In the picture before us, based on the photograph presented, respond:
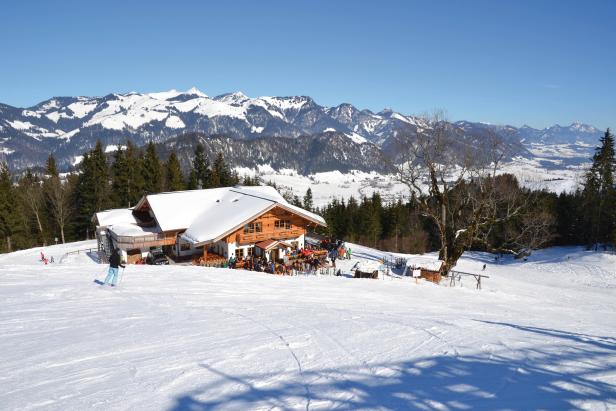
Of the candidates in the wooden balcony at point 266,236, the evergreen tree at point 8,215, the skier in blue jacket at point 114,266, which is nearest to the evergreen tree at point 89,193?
the evergreen tree at point 8,215

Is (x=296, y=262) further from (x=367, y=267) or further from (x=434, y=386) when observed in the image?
(x=434, y=386)

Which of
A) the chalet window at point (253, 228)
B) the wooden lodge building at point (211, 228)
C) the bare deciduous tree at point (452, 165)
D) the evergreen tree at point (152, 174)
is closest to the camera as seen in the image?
the bare deciduous tree at point (452, 165)

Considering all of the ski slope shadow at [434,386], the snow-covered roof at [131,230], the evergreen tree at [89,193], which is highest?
the evergreen tree at [89,193]

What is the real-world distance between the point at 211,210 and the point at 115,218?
9.48m

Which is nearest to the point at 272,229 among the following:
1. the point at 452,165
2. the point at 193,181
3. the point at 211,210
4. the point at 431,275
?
the point at 211,210

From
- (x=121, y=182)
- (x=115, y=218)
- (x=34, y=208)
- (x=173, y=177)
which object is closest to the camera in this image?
(x=115, y=218)

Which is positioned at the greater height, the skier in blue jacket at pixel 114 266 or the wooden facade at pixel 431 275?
the skier in blue jacket at pixel 114 266

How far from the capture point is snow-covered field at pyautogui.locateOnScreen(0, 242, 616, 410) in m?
6.11

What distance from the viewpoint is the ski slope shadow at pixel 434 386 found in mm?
5852

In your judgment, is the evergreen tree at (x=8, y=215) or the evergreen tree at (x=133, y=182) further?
the evergreen tree at (x=133, y=182)

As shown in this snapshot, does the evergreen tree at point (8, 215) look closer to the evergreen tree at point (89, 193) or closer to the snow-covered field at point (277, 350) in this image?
the evergreen tree at point (89, 193)

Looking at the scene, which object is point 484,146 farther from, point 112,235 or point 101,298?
point 112,235

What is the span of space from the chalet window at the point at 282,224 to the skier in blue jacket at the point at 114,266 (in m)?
16.9

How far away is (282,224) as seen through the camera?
102 ft
